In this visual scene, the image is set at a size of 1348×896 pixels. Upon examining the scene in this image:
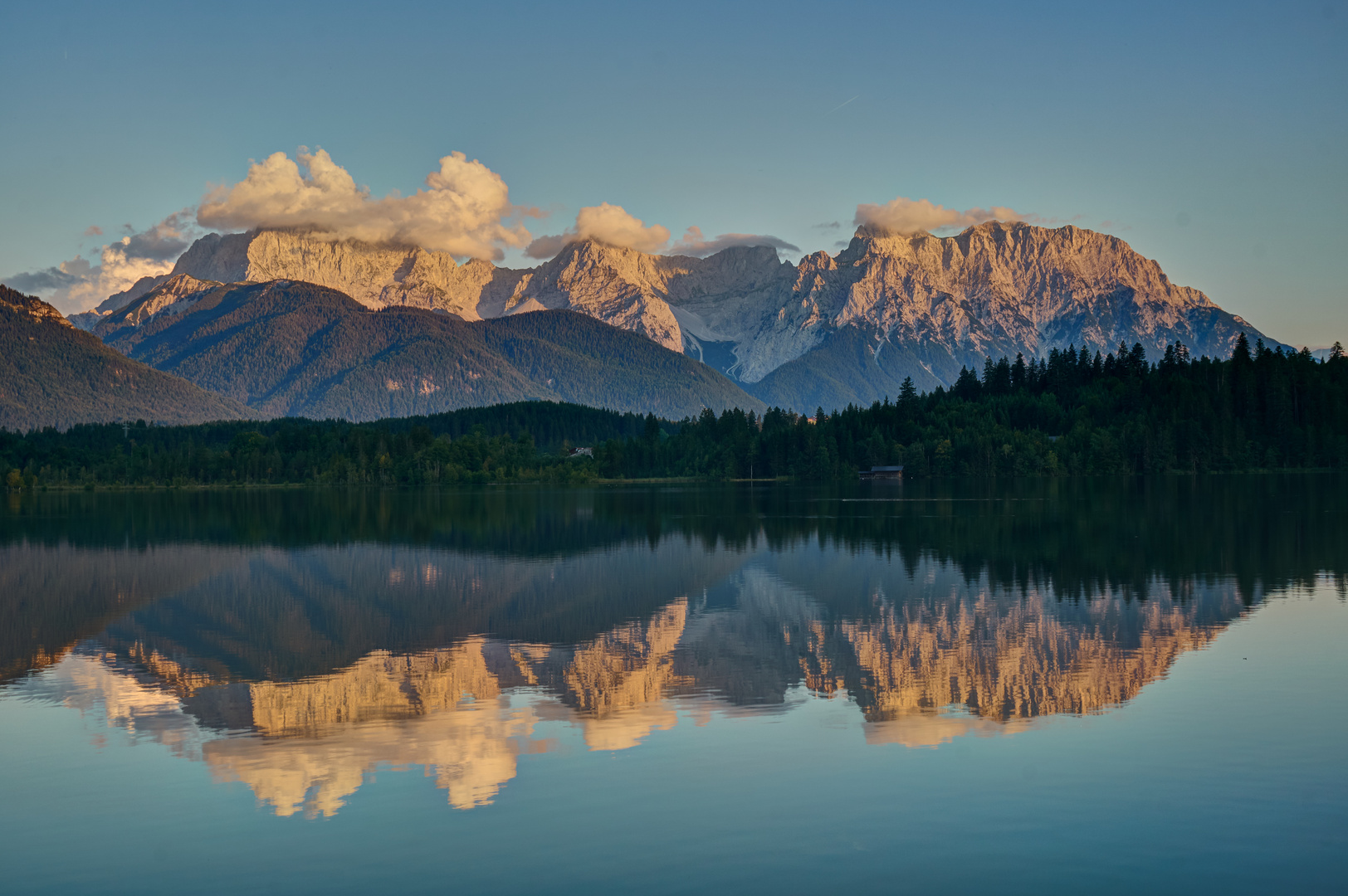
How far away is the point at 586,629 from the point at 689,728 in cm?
1410

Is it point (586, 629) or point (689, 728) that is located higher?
point (586, 629)

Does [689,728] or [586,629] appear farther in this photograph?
[586,629]

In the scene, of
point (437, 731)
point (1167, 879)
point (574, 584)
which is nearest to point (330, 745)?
point (437, 731)

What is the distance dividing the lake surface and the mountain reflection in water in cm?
19

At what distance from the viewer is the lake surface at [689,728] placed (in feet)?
54.3

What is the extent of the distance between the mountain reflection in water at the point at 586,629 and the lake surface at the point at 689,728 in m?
0.19

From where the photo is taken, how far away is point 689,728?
79.5 feet

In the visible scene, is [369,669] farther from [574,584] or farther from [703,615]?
[574,584]

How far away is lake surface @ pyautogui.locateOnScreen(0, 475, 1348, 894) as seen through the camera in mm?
16562

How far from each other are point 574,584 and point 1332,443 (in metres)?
186

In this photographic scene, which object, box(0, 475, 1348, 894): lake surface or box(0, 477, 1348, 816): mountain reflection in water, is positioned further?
box(0, 477, 1348, 816): mountain reflection in water

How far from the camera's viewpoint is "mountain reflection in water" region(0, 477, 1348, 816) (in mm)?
24625

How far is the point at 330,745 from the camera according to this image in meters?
23.2

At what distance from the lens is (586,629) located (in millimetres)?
37938
